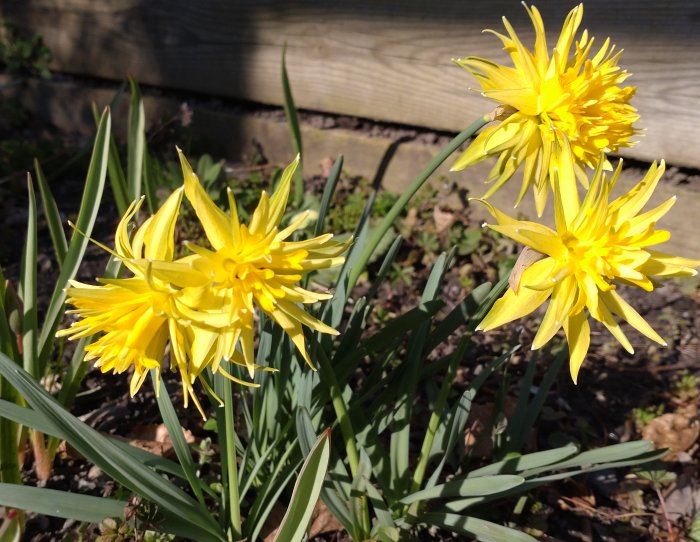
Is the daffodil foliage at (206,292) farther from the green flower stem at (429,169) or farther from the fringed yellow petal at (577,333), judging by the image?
the fringed yellow petal at (577,333)

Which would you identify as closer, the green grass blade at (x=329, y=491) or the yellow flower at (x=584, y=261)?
the yellow flower at (x=584, y=261)

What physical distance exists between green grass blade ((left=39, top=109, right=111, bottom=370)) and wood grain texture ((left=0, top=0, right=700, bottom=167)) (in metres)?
1.52

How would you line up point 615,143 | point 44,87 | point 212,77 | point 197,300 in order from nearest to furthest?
point 197,300, point 615,143, point 212,77, point 44,87

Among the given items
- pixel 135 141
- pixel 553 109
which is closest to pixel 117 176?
pixel 135 141

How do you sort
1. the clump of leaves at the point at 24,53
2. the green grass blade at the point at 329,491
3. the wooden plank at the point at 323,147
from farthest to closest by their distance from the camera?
1. the clump of leaves at the point at 24,53
2. the wooden plank at the point at 323,147
3. the green grass blade at the point at 329,491

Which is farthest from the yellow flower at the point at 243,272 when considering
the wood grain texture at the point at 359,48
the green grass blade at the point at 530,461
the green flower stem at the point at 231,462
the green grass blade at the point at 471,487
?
the wood grain texture at the point at 359,48

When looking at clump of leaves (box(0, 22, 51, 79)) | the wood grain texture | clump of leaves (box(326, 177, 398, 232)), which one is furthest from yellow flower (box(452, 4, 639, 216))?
clump of leaves (box(0, 22, 51, 79))

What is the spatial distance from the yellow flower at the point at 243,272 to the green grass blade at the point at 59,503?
1.45 feet

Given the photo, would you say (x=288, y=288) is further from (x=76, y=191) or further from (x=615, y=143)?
(x=76, y=191)

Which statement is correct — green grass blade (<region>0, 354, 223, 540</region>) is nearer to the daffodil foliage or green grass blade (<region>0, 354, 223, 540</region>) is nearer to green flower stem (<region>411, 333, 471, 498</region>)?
the daffodil foliage

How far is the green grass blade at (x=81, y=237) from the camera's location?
164 centimetres

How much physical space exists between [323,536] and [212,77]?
8.44ft

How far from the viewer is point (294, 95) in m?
3.21

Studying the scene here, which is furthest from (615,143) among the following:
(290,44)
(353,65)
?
(290,44)
